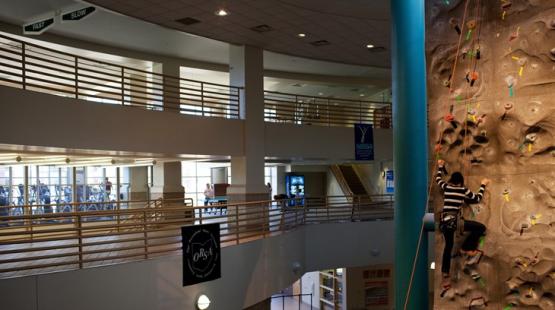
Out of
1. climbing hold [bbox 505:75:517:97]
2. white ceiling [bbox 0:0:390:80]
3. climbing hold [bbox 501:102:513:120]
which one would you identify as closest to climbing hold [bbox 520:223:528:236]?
climbing hold [bbox 501:102:513:120]

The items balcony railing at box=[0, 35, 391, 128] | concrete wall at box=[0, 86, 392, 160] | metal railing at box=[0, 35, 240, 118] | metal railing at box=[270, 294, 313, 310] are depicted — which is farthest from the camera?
metal railing at box=[270, 294, 313, 310]

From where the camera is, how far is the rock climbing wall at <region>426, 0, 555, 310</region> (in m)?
3.26

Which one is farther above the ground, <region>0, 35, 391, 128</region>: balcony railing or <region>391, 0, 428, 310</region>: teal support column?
<region>0, 35, 391, 128</region>: balcony railing

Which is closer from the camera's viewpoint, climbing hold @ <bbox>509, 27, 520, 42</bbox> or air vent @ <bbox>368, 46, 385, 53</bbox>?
climbing hold @ <bbox>509, 27, 520, 42</bbox>

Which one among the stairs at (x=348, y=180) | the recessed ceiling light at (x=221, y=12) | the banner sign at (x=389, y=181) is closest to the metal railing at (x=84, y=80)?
the recessed ceiling light at (x=221, y=12)

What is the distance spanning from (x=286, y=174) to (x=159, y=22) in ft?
48.5

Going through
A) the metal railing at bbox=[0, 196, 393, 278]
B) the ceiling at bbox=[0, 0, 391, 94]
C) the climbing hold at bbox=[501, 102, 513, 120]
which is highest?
the ceiling at bbox=[0, 0, 391, 94]

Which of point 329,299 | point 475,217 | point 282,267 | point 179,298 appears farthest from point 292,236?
point 329,299

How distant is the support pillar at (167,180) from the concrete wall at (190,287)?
528 cm

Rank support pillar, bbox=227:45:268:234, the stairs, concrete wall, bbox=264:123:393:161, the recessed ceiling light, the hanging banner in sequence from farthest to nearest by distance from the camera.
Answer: the stairs < the hanging banner < concrete wall, bbox=264:123:393:161 < support pillar, bbox=227:45:268:234 < the recessed ceiling light

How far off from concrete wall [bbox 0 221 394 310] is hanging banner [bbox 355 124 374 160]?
2481 millimetres

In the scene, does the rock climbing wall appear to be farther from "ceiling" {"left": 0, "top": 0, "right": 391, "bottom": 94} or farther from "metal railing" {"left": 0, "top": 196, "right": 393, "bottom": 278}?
"ceiling" {"left": 0, "top": 0, "right": 391, "bottom": 94}

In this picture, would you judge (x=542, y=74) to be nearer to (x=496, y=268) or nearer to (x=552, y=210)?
(x=552, y=210)

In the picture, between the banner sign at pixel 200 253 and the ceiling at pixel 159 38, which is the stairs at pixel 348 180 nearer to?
the ceiling at pixel 159 38
